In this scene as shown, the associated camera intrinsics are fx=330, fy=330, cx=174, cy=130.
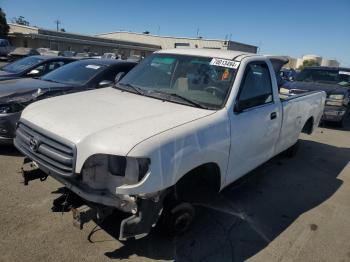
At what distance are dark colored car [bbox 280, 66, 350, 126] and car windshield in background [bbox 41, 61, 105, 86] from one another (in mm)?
5254

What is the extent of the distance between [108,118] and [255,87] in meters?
1.99

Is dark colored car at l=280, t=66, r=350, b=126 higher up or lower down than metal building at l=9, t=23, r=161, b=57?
higher up

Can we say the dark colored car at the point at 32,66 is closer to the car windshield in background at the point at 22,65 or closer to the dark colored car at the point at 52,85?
the car windshield in background at the point at 22,65

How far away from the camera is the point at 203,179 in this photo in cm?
359

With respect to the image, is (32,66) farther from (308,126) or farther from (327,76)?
(327,76)

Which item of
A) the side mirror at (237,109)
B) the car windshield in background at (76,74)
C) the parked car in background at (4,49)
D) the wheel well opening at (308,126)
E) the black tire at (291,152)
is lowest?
the parked car in background at (4,49)

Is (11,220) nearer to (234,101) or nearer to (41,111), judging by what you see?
(41,111)

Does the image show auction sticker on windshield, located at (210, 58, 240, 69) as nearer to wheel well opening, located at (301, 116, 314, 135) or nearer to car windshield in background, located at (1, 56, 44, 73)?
wheel well opening, located at (301, 116, 314, 135)

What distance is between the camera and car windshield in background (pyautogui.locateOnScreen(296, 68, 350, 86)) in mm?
10922

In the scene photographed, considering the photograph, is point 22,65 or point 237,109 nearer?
point 237,109

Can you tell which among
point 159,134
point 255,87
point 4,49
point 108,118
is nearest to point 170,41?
point 4,49

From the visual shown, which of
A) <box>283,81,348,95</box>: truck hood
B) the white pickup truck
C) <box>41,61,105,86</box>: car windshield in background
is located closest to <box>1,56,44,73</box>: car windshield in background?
<box>41,61,105,86</box>: car windshield in background

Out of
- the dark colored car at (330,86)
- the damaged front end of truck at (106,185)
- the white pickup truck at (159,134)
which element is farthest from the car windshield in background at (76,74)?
the dark colored car at (330,86)

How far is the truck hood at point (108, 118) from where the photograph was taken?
265cm
